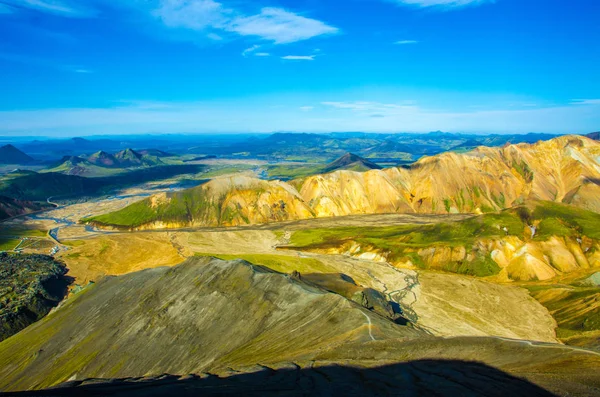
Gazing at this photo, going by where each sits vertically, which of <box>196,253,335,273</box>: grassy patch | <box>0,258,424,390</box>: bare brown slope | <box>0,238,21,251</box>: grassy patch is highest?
<box>0,258,424,390</box>: bare brown slope

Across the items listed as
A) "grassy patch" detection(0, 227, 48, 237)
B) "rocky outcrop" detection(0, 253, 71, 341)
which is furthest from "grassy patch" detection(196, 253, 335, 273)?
"grassy patch" detection(0, 227, 48, 237)

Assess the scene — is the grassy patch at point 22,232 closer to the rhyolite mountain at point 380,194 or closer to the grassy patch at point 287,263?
the rhyolite mountain at point 380,194

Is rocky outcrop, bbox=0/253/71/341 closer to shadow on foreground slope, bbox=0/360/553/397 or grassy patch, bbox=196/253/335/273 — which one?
grassy patch, bbox=196/253/335/273

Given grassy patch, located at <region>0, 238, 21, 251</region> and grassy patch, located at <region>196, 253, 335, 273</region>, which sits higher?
grassy patch, located at <region>196, 253, 335, 273</region>

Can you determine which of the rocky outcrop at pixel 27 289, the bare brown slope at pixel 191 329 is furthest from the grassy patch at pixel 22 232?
the bare brown slope at pixel 191 329

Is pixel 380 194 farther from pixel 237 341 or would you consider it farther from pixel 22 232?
pixel 22 232

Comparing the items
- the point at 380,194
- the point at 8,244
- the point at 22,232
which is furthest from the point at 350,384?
the point at 22,232

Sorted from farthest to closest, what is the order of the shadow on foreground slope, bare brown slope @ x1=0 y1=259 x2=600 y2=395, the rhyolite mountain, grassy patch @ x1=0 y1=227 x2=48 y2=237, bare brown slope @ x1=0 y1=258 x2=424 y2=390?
→ the rhyolite mountain < grassy patch @ x1=0 y1=227 x2=48 y2=237 < bare brown slope @ x1=0 y1=258 x2=424 y2=390 < bare brown slope @ x1=0 y1=259 x2=600 y2=395 < the shadow on foreground slope

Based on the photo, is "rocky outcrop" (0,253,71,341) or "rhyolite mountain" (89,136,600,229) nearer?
"rocky outcrop" (0,253,71,341)

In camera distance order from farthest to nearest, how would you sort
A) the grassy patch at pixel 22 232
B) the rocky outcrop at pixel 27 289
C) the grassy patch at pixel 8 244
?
the grassy patch at pixel 22 232 < the grassy patch at pixel 8 244 < the rocky outcrop at pixel 27 289

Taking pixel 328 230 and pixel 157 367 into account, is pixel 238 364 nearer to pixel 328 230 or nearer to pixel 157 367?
pixel 157 367
